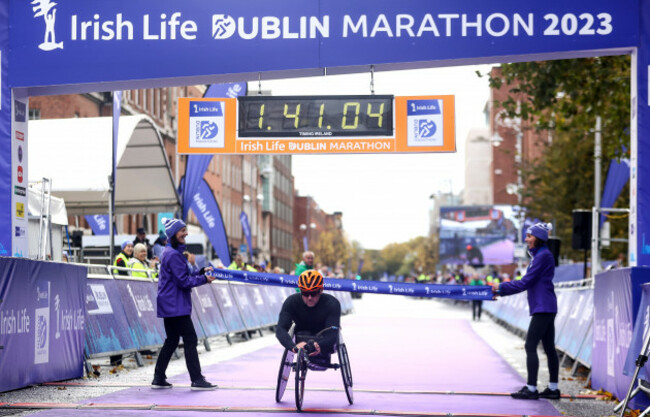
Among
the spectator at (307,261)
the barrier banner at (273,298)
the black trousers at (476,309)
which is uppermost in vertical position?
the spectator at (307,261)

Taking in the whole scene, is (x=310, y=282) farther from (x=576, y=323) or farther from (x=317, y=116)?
(x=576, y=323)

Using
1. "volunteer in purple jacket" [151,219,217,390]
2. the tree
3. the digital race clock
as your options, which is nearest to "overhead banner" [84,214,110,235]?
the tree

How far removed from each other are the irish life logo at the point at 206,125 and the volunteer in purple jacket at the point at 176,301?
15.7 ft

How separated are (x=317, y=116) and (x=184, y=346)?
420cm

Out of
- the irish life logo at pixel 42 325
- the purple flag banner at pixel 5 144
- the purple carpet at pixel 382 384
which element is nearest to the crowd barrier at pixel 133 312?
the purple carpet at pixel 382 384

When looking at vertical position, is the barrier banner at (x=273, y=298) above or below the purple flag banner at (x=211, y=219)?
below

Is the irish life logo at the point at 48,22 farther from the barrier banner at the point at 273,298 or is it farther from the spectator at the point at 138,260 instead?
the barrier banner at the point at 273,298

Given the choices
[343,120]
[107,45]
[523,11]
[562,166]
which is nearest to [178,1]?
[107,45]

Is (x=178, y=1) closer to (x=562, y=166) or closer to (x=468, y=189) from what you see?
(x=562, y=166)

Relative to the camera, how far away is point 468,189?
16100cm

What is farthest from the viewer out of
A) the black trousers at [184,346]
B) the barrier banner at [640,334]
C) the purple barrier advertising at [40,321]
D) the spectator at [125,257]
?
the spectator at [125,257]

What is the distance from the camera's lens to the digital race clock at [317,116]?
15156 mm

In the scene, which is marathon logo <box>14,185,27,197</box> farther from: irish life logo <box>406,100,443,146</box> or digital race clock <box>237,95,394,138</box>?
irish life logo <box>406,100,443,146</box>

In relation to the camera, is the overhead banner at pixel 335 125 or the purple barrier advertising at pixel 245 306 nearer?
the overhead banner at pixel 335 125
